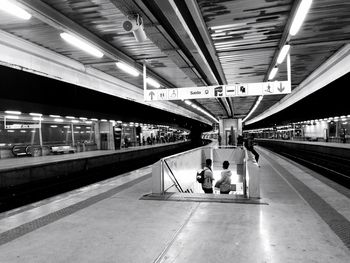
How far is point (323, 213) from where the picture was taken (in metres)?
4.91

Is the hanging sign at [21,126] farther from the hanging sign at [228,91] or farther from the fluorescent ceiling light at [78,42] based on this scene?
the fluorescent ceiling light at [78,42]

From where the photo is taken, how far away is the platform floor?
337 cm

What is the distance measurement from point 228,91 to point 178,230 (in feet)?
Answer: 18.8

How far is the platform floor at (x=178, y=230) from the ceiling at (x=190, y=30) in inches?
134

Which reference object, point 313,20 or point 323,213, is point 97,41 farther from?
point 323,213

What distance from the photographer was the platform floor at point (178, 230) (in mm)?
3369

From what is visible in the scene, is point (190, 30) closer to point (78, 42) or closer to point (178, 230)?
point (78, 42)

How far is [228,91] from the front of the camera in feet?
29.5

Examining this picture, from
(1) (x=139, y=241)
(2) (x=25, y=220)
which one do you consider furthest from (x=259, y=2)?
(2) (x=25, y=220)

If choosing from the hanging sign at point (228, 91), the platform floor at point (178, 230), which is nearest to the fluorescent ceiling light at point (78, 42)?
the hanging sign at point (228, 91)

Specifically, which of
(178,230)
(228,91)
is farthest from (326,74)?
(178,230)

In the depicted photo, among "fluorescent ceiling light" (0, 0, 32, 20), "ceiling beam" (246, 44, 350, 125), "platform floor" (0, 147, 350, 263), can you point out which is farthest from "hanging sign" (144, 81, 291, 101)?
"fluorescent ceiling light" (0, 0, 32, 20)

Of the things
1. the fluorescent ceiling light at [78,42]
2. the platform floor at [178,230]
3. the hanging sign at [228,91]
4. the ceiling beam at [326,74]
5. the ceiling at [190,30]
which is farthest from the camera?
the hanging sign at [228,91]

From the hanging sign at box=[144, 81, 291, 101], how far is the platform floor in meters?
3.37
